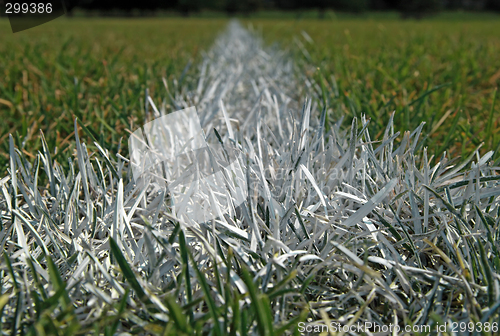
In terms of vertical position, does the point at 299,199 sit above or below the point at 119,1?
below

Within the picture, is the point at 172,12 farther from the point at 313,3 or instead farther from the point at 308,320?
the point at 308,320

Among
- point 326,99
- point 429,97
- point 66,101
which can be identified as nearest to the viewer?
point 326,99

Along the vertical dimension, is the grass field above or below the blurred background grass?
below

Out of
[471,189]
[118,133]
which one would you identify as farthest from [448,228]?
[118,133]

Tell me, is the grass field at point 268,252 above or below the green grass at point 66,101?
below

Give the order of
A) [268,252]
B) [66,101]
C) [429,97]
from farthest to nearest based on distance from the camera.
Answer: [429,97] → [66,101] → [268,252]

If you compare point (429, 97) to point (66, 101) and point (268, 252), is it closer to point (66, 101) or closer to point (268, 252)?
point (268, 252)

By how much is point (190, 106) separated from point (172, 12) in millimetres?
42219

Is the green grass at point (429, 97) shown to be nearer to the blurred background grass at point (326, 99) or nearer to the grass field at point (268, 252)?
the blurred background grass at point (326, 99)

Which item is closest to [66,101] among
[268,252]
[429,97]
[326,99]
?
[326,99]

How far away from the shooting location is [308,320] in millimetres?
684

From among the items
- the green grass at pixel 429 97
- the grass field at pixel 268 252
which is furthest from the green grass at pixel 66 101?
the green grass at pixel 429 97

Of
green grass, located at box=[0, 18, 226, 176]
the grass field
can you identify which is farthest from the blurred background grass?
the grass field

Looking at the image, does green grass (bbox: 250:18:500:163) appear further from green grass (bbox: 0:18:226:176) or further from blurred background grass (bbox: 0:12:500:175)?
green grass (bbox: 0:18:226:176)
